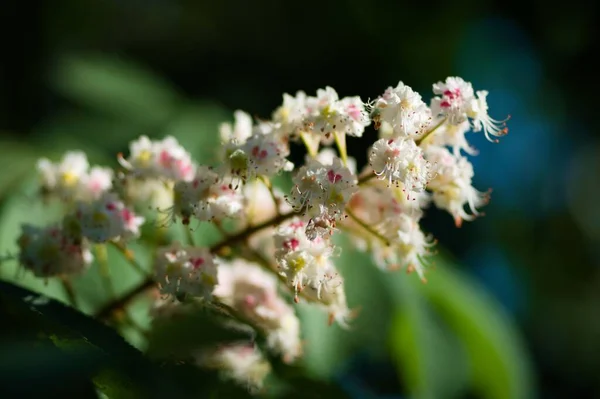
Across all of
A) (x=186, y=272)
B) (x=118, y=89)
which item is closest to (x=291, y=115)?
(x=186, y=272)

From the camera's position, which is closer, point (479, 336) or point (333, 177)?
point (333, 177)

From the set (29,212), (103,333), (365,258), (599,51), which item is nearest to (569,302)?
(599,51)

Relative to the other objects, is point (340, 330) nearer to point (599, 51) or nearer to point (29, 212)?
point (29, 212)

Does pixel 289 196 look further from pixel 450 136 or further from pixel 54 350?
pixel 54 350

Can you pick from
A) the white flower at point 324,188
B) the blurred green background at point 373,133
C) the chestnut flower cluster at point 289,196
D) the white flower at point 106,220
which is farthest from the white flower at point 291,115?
the blurred green background at point 373,133

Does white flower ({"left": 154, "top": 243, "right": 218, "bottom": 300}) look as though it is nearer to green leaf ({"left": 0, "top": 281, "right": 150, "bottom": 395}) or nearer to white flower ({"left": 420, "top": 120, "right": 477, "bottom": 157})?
green leaf ({"left": 0, "top": 281, "right": 150, "bottom": 395})

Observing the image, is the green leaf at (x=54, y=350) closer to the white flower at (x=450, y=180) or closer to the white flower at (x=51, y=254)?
the white flower at (x=51, y=254)
